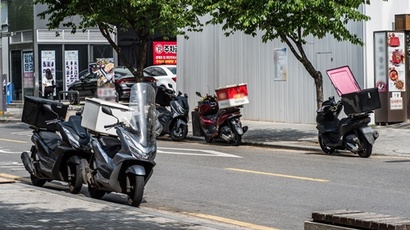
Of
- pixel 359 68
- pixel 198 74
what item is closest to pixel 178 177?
pixel 359 68

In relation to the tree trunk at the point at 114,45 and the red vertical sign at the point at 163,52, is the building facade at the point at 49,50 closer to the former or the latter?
the red vertical sign at the point at 163,52

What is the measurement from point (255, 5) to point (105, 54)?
91.2 feet

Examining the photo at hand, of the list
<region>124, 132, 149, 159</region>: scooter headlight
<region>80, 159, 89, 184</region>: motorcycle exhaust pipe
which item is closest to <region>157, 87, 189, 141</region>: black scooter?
<region>80, 159, 89, 184</region>: motorcycle exhaust pipe

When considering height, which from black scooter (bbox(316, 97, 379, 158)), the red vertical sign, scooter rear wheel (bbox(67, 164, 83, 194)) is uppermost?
the red vertical sign

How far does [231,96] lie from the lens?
2312cm

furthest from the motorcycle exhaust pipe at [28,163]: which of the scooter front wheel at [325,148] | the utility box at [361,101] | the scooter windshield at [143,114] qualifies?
the scooter front wheel at [325,148]

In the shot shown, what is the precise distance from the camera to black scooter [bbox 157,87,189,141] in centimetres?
2498

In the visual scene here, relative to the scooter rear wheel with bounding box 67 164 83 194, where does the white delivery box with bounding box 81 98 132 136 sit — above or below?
above

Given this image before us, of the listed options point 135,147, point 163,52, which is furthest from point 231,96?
point 163,52

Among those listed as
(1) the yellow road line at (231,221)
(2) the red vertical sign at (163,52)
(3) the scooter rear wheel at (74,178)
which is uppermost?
(2) the red vertical sign at (163,52)

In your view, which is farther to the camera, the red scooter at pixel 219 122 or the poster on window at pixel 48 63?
the poster on window at pixel 48 63

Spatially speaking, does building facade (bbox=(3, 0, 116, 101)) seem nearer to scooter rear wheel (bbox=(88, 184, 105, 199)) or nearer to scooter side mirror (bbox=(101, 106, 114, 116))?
scooter rear wheel (bbox=(88, 184, 105, 199))

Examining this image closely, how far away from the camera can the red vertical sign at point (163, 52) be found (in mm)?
47562

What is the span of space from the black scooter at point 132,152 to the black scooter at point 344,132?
7.45m
